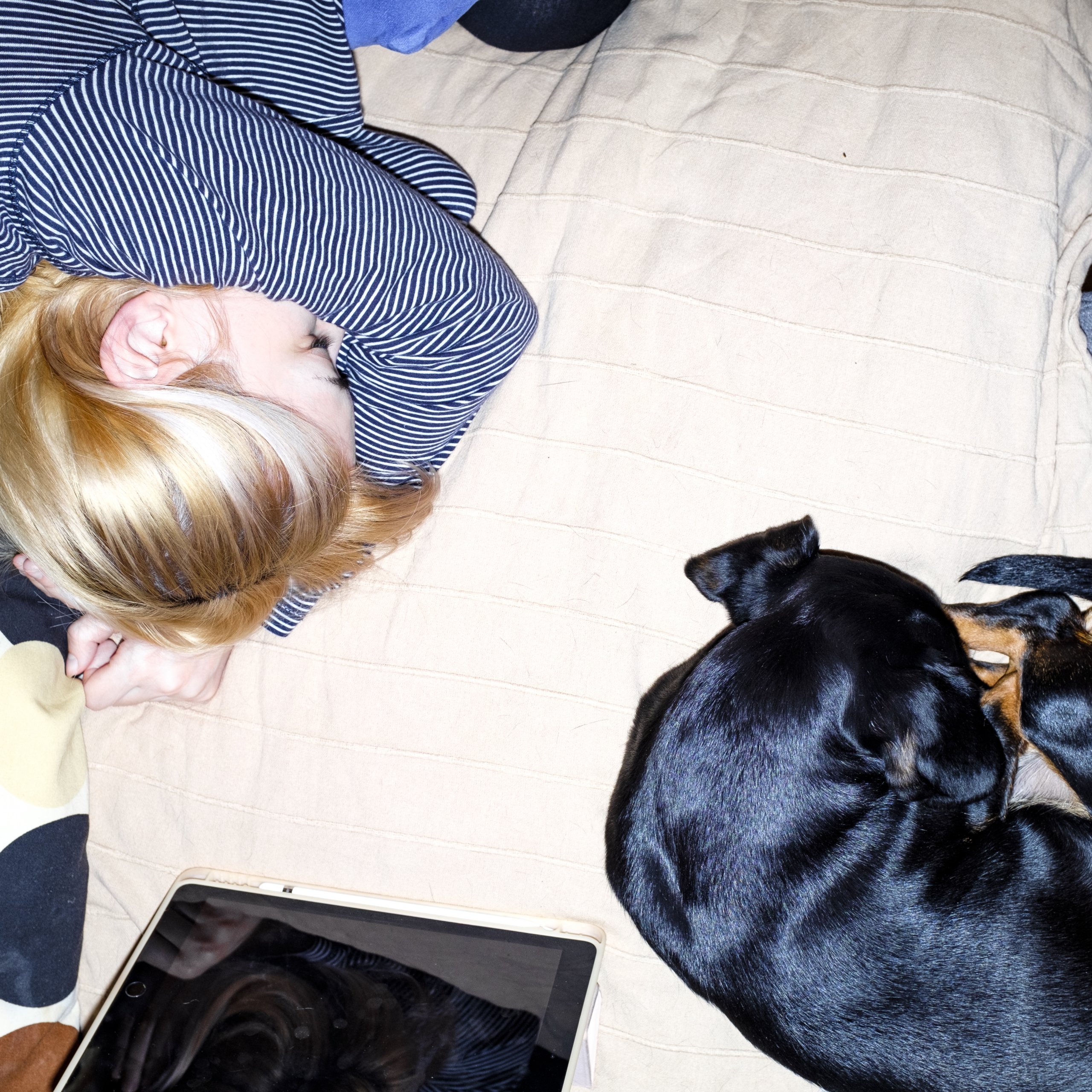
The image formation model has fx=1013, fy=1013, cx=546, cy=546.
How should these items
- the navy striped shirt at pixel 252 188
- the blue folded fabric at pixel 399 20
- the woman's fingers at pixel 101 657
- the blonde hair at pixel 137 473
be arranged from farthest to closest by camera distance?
the woman's fingers at pixel 101 657
the blue folded fabric at pixel 399 20
the blonde hair at pixel 137 473
the navy striped shirt at pixel 252 188

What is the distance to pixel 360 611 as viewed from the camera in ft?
5.80

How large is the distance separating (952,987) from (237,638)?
1.17 metres

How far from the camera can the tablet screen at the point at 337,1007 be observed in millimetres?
1533

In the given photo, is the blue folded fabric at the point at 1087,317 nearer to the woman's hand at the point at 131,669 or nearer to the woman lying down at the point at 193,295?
the woman lying down at the point at 193,295

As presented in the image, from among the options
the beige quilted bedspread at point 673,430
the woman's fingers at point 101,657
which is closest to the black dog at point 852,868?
the beige quilted bedspread at point 673,430

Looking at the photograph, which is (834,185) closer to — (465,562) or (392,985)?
(465,562)

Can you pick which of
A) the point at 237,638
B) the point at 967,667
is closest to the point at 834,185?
the point at 967,667

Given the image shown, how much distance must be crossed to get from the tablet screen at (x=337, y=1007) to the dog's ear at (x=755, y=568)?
0.60 metres

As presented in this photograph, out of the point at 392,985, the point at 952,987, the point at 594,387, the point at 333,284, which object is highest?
the point at 333,284

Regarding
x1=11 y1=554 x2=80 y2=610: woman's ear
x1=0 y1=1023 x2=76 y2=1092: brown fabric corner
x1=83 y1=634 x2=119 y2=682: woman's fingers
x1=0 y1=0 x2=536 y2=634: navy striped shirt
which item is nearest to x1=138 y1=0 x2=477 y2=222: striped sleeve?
x1=0 y1=0 x2=536 y2=634: navy striped shirt

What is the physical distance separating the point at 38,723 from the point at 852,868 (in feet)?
4.27

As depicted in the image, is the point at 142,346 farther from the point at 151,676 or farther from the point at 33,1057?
the point at 33,1057

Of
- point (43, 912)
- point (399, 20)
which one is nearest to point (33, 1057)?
point (43, 912)

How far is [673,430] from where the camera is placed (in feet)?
5.50
